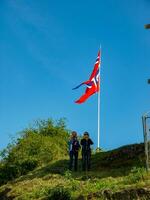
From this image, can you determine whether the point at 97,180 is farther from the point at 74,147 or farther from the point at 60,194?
the point at 74,147

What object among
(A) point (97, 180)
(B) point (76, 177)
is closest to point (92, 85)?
(B) point (76, 177)

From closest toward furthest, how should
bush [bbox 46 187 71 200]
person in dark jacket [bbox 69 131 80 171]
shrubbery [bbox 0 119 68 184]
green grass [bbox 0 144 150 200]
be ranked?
1. green grass [bbox 0 144 150 200]
2. bush [bbox 46 187 71 200]
3. person in dark jacket [bbox 69 131 80 171]
4. shrubbery [bbox 0 119 68 184]

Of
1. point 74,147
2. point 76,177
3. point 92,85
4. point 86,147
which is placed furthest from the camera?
point 92,85

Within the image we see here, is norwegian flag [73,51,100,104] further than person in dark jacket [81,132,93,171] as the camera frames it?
Yes

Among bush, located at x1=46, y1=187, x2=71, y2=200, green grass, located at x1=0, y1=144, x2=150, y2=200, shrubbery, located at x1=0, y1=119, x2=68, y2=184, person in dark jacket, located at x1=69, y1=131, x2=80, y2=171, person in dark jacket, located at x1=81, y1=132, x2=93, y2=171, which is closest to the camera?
green grass, located at x1=0, y1=144, x2=150, y2=200

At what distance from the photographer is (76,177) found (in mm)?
27453

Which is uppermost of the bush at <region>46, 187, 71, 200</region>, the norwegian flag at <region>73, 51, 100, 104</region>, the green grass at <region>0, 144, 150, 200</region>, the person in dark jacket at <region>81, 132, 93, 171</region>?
the norwegian flag at <region>73, 51, 100, 104</region>

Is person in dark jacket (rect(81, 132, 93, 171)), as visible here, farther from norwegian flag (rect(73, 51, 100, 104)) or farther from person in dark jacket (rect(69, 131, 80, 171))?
norwegian flag (rect(73, 51, 100, 104))

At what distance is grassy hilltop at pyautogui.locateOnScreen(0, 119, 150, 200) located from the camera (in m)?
21.7

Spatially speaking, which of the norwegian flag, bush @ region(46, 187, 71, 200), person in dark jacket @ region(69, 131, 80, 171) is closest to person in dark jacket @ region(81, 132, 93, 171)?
person in dark jacket @ region(69, 131, 80, 171)

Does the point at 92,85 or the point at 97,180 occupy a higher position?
the point at 92,85

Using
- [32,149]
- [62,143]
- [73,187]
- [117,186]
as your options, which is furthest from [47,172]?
[62,143]

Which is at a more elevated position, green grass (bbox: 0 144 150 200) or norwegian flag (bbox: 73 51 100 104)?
norwegian flag (bbox: 73 51 100 104)

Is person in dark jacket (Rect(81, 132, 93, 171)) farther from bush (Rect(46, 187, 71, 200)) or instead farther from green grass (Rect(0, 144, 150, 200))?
bush (Rect(46, 187, 71, 200))
